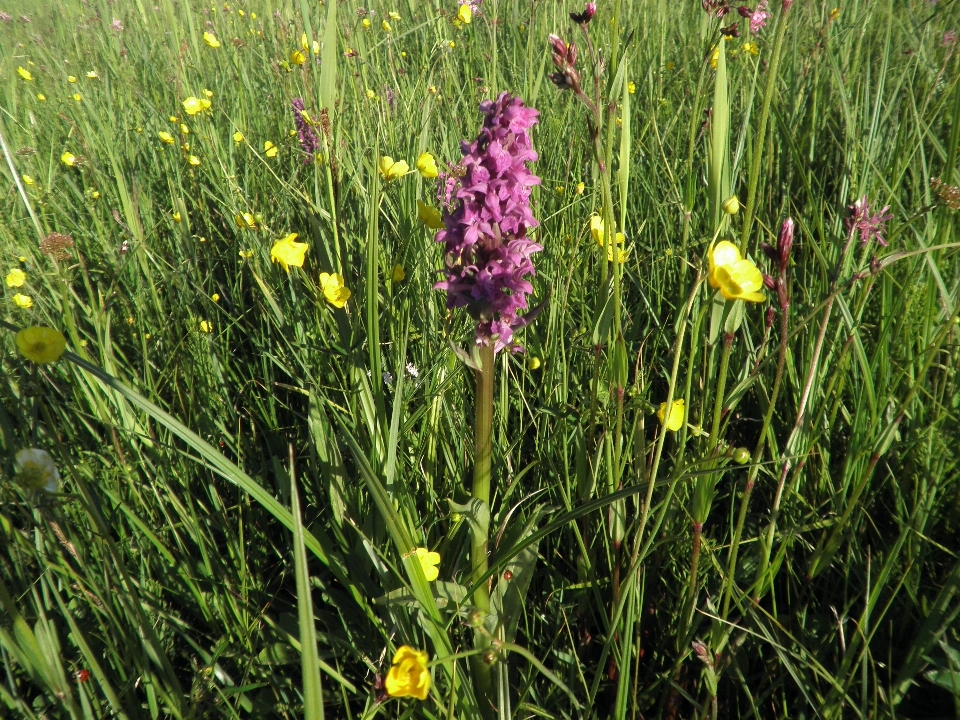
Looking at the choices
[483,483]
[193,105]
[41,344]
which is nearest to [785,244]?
[483,483]

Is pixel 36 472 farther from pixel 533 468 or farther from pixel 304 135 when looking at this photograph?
pixel 304 135

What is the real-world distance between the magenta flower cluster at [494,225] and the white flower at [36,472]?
0.59 m

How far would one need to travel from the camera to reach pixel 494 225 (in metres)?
0.97

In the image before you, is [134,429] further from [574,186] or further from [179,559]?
[574,186]

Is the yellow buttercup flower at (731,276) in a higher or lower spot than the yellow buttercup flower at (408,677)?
higher

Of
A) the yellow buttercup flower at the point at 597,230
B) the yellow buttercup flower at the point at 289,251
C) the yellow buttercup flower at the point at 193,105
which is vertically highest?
the yellow buttercup flower at the point at 193,105

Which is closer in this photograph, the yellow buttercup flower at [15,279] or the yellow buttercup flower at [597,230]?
the yellow buttercup flower at [597,230]

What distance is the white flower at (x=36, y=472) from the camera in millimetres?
770

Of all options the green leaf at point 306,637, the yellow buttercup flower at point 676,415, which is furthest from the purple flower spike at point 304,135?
the green leaf at point 306,637

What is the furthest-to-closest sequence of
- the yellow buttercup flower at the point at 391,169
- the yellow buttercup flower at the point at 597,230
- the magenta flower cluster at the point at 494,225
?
the yellow buttercup flower at the point at 391,169, the yellow buttercup flower at the point at 597,230, the magenta flower cluster at the point at 494,225

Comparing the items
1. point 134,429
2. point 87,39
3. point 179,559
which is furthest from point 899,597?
point 87,39

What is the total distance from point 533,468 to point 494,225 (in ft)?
1.83

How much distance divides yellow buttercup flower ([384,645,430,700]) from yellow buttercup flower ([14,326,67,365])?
1.98 feet

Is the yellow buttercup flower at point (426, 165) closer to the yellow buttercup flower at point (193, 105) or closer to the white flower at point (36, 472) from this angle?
the white flower at point (36, 472)
